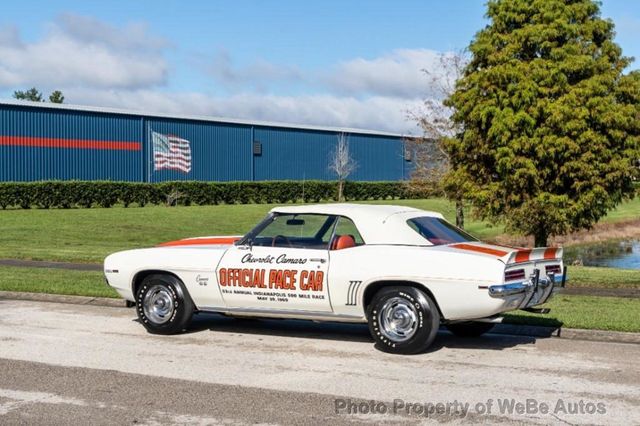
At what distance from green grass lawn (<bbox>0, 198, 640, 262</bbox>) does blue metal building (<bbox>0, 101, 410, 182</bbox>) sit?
740 centimetres

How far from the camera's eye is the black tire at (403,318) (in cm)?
814

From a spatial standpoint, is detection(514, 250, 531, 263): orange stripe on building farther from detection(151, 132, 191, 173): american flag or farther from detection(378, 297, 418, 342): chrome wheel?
detection(151, 132, 191, 173): american flag

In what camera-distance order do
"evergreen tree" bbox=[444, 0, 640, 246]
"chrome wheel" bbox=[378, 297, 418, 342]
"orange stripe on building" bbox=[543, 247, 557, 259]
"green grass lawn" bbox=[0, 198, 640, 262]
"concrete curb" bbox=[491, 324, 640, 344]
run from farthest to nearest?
"green grass lawn" bbox=[0, 198, 640, 262], "evergreen tree" bbox=[444, 0, 640, 246], "concrete curb" bbox=[491, 324, 640, 344], "orange stripe on building" bbox=[543, 247, 557, 259], "chrome wheel" bbox=[378, 297, 418, 342]

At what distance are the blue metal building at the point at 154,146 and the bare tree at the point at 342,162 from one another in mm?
455

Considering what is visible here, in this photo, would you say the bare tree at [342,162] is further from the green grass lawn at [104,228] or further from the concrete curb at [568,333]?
the concrete curb at [568,333]

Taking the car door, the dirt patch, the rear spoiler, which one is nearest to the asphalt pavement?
the car door

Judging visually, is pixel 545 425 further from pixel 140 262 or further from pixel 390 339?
pixel 140 262

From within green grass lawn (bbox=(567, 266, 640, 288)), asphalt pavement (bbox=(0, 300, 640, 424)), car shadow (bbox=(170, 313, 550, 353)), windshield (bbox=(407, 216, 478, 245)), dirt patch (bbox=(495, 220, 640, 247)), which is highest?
windshield (bbox=(407, 216, 478, 245))

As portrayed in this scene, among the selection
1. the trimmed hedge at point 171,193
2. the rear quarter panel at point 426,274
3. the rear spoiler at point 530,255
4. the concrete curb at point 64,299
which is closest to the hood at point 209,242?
the rear quarter panel at point 426,274

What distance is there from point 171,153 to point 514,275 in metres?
41.8

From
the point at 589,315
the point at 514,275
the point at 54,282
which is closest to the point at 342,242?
the point at 514,275

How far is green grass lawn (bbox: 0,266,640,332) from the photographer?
32.5 feet

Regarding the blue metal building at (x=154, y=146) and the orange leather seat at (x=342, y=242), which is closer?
the orange leather seat at (x=342, y=242)

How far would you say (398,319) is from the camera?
8328mm
